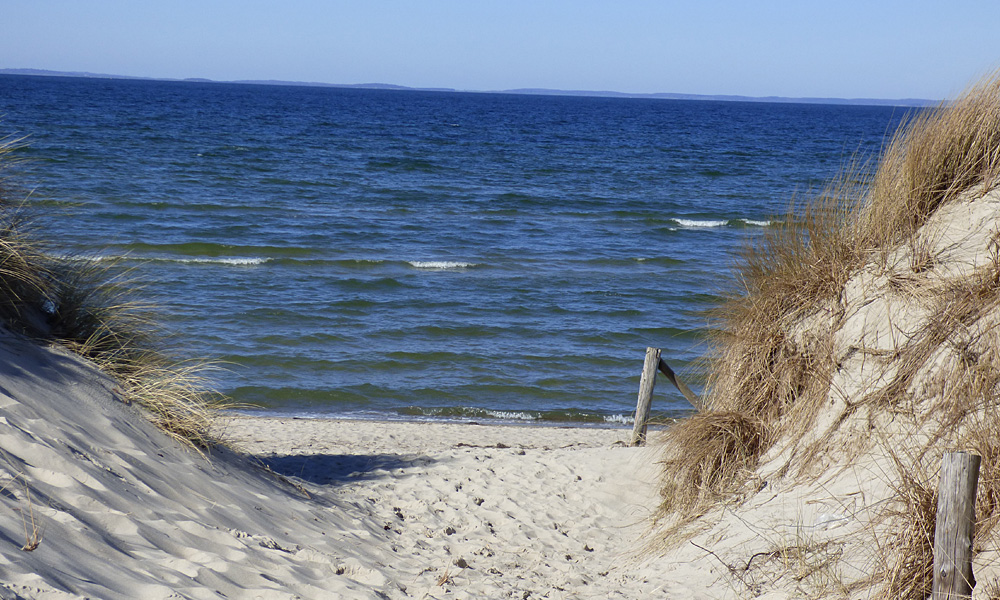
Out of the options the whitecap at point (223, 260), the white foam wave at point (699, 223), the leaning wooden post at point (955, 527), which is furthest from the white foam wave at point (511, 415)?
the white foam wave at point (699, 223)

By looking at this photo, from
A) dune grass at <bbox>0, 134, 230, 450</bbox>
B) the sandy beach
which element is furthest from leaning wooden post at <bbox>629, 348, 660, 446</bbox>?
dune grass at <bbox>0, 134, 230, 450</bbox>

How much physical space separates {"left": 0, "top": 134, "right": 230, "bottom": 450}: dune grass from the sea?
396mm

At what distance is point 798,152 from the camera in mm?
51375

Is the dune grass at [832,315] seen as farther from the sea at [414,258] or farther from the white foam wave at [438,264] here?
the white foam wave at [438,264]

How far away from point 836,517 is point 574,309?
1009 centimetres

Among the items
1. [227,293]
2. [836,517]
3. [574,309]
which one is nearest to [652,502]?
[836,517]

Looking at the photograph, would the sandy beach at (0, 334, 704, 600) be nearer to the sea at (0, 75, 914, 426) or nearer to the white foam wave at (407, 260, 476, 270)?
the sea at (0, 75, 914, 426)

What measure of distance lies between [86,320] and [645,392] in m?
5.03

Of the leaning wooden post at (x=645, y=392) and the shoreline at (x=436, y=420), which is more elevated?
the leaning wooden post at (x=645, y=392)

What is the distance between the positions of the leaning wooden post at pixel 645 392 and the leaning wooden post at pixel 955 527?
14.1 ft

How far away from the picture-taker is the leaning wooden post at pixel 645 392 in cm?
755

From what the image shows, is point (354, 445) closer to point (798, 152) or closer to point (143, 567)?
point (143, 567)

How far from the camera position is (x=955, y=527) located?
3129 millimetres

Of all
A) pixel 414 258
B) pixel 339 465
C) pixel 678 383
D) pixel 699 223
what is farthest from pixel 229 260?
pixel 699 223
